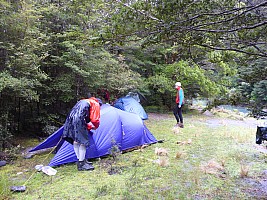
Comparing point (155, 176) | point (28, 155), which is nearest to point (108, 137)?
point (155, 176)

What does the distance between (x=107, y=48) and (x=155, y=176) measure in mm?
4170

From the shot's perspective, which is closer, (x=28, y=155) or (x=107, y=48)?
(x=28, y=155)

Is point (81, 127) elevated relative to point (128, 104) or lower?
elevated

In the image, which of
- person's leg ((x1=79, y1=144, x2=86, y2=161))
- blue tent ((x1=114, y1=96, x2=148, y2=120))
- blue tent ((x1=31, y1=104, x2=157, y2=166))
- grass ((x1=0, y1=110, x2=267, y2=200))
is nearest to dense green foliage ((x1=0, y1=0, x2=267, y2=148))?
blue tent ((x1=114, y1=96, x2=148, y2=120))

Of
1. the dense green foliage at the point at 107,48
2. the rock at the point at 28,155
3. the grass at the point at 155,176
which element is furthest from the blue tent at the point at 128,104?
the rock at the point at 28,155

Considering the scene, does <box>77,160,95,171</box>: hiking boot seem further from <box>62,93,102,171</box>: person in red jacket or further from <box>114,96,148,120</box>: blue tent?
<box>114,96,148,120</box>: blue tent

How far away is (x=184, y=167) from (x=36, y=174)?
8.56 ft

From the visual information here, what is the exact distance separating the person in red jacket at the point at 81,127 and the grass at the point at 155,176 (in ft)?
0.81

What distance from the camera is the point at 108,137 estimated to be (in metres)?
5.04

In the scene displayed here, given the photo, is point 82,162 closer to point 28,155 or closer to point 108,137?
point 108,137

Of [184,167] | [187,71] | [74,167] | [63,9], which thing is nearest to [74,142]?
[74,167]

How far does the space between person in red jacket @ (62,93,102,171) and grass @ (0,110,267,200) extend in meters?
0.25

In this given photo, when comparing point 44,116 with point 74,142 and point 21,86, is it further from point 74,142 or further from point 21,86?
point 74,142

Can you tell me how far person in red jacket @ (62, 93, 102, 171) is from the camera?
431 cm
